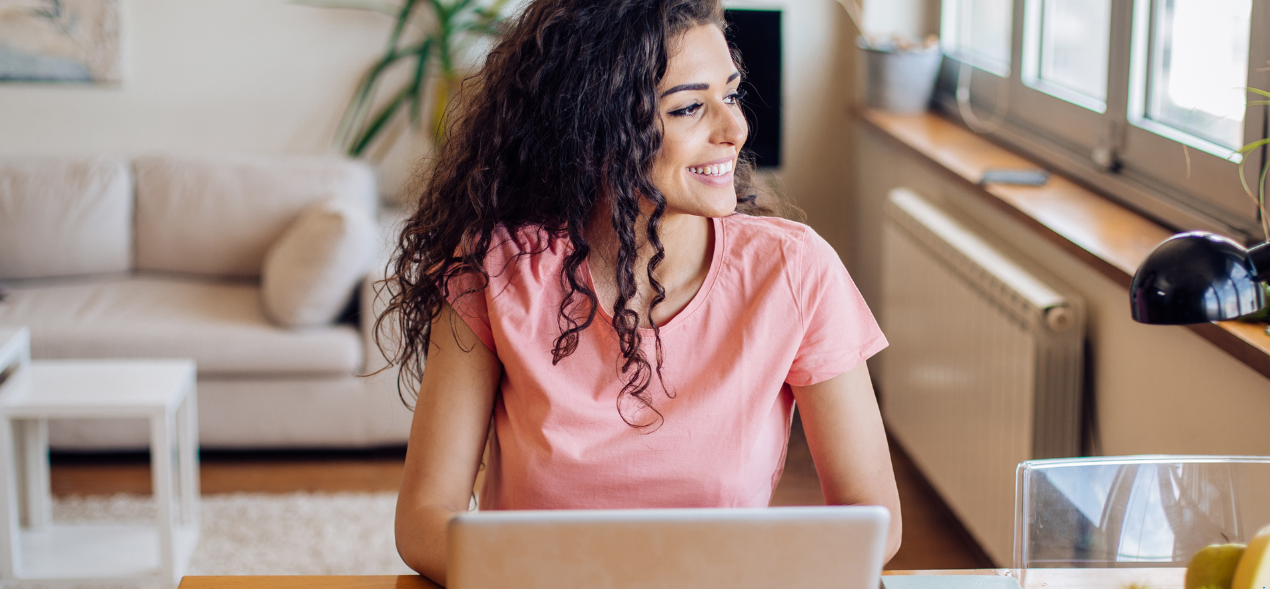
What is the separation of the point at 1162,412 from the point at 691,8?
40.0 inches

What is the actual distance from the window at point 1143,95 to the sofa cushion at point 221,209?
1.87 metres

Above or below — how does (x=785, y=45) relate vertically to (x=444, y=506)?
above

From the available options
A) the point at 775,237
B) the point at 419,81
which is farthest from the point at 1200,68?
the point at 419,81

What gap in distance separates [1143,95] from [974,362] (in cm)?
60

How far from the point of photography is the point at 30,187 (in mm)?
3217

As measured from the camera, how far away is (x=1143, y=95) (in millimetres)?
2062

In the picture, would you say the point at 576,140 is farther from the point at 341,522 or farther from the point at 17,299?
the point at 17,299

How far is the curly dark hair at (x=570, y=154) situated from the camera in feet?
3.77

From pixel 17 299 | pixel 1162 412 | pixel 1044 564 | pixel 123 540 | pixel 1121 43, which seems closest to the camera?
pixel 1044 564

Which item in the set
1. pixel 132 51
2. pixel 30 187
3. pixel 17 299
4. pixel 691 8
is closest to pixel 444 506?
pixel 691 8

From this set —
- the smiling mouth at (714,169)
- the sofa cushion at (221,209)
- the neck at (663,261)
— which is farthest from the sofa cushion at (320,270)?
the smiling mouth at (714,169)

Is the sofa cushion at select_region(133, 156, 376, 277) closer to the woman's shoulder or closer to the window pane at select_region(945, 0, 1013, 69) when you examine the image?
the window pane at select_region(945, 0, 1013, 69)

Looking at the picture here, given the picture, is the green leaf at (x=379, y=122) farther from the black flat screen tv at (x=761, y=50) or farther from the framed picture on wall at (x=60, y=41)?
the black flat screen tv at (x=761, y=50)

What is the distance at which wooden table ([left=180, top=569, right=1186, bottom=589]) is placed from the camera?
0.93 meters
